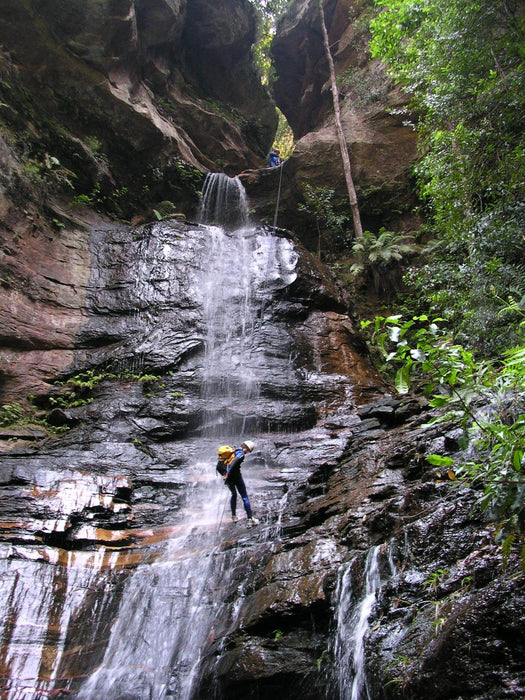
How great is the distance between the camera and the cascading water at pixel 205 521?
17.9 feet

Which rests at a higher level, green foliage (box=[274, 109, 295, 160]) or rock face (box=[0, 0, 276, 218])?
green foliage (box=[274, 109, 295, 160])

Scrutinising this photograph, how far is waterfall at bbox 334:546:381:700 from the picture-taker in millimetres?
3809

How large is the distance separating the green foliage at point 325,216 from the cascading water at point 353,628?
14732 millimetres

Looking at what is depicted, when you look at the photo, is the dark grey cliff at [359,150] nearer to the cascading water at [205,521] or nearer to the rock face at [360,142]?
the rock face at [360,142]

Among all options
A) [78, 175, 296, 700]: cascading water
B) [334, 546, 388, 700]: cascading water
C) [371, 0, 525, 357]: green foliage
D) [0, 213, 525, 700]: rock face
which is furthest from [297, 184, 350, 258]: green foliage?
[334, 546, 388, 700]: cascading water

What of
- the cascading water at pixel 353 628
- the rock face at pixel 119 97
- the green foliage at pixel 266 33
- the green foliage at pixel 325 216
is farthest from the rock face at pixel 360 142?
the cascading water at pixel 353 628

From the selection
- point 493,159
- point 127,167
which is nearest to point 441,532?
point 493,159

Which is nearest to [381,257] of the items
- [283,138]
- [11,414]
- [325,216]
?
[325,216]

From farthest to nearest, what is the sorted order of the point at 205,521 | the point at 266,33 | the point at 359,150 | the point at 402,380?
the point at 266,33 → the point at 359,150 → the point at 205,521 → the point at 402,380

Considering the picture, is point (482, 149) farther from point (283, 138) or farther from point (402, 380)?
point (283, 138)

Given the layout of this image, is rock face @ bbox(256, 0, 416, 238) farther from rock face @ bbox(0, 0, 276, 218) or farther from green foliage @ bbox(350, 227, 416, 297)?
rock face @ bbox(0, 0, 276, 218)

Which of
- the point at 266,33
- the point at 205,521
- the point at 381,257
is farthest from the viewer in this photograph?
the point at 266,33

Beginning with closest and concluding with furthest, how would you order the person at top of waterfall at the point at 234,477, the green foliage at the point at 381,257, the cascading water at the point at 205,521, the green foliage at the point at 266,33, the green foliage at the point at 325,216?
the cascading water at the point at 205,521 → the person at top of waterfall at the point at 234,477 → the green foliage at the point at 381,257 → the green foliage at the point at 325,216 → the green foliage at the point at 266,33

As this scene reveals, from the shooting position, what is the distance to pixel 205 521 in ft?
25.8
